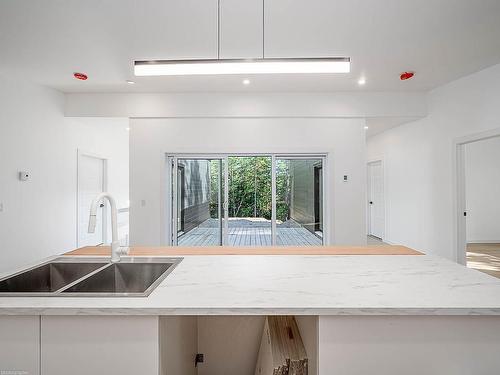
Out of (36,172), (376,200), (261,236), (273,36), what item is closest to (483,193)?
(376,200)

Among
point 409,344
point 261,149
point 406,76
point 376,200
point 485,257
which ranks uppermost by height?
point 406,76

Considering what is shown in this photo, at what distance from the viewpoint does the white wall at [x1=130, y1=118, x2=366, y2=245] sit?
4.14 meters

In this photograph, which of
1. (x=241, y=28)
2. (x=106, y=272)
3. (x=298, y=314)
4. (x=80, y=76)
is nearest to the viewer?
(x=298, y=314)

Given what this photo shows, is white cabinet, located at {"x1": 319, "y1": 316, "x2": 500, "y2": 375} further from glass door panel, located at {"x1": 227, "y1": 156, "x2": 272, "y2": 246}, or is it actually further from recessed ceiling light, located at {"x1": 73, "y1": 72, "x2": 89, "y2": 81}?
recessed ceiling light, located at {"x1": 73, "y1": 72, "x2": 89, "y2": 81}

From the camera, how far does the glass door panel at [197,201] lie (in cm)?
432

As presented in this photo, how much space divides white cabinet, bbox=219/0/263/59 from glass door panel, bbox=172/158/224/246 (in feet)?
5.98

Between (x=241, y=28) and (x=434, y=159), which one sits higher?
(x=241, y=28)

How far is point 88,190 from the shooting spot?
4.99 metres

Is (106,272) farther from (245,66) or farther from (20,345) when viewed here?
(245,66)

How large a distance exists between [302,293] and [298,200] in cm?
338

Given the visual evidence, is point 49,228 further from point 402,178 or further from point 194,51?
point 402,178

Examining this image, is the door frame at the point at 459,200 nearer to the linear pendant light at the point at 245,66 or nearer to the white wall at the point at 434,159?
the white wall at the point at 434,159

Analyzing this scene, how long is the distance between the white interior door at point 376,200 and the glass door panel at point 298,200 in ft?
7.57

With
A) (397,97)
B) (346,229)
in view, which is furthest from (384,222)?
(397,97)
